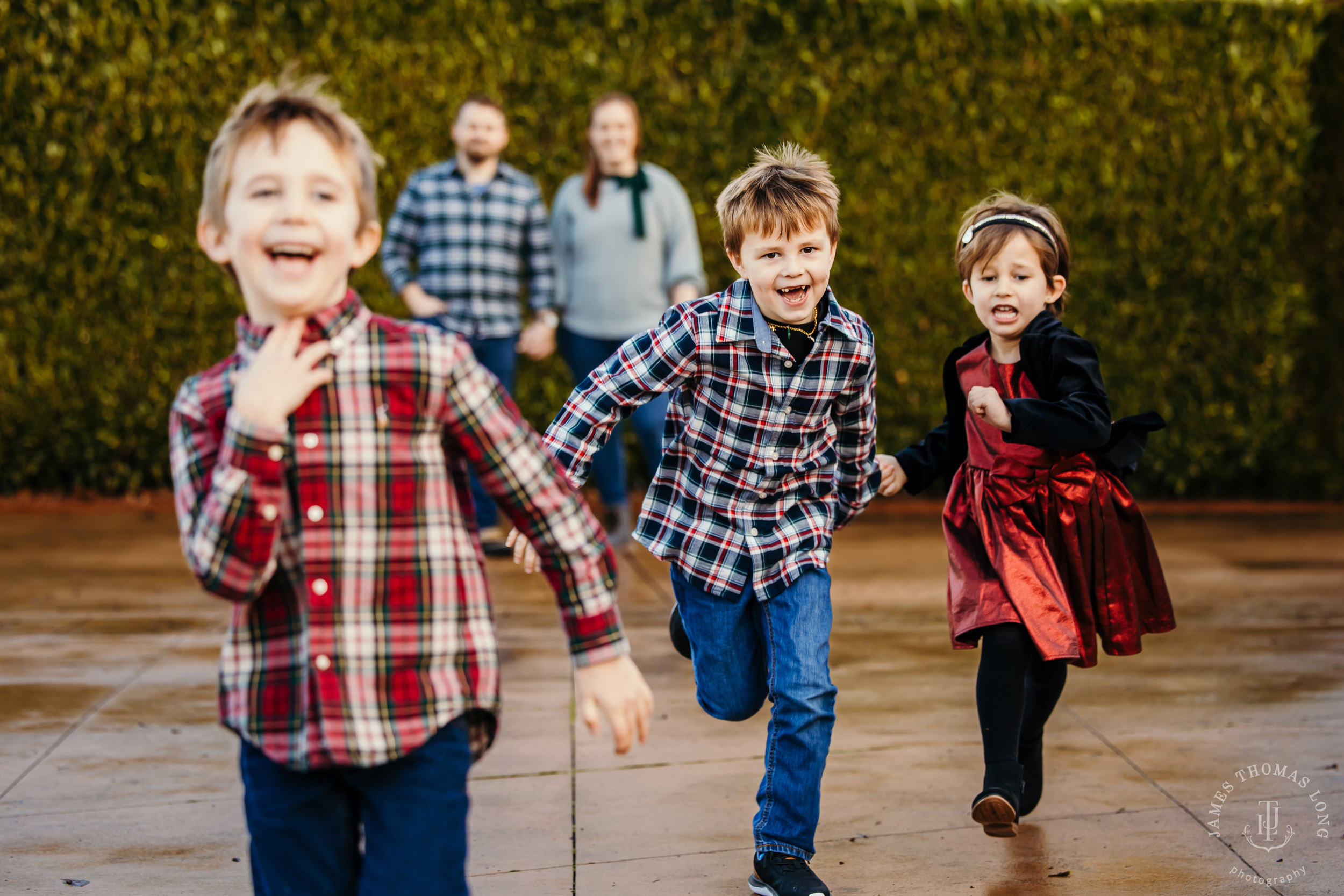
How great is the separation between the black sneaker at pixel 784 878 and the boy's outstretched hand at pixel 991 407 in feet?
3.46

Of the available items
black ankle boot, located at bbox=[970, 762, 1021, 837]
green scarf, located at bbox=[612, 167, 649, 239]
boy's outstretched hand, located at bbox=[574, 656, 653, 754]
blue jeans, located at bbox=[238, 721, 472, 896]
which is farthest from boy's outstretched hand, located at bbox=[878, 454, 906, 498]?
green scarf, located at bbox=[612, 167, 649, 239]

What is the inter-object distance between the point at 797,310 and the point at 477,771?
5.19 feet

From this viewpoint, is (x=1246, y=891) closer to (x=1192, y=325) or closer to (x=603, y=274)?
(x=603, y=274)

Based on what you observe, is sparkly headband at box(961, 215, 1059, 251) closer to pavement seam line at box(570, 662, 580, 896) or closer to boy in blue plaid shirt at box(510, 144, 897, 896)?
boy in blue plaid shirt at box(510, 144, 897, 896)

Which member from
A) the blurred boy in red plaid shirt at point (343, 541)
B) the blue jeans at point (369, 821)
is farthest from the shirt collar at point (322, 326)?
the blue jeans at point (369, 821)

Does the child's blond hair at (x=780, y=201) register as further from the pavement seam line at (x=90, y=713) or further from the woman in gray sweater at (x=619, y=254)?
the woman in gray sweater at (x=619, y=254)

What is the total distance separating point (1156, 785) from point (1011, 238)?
4.90ft

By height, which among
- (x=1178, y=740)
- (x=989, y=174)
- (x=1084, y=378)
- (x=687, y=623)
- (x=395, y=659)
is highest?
(x=989, y=174)

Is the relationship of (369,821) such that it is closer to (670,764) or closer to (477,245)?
(670,764)

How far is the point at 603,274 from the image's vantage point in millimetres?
6145

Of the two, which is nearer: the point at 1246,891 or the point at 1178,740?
the point at 1246,891

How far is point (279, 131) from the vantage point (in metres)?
2.00

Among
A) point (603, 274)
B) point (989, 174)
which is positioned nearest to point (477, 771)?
point (603, 274)

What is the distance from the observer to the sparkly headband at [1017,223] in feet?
10.4
